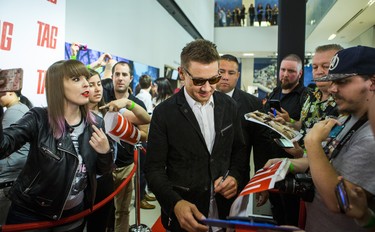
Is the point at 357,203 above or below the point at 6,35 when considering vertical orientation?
below

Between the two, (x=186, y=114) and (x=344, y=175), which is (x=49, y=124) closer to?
(x=186, y=114)

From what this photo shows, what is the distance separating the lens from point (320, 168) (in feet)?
3.90

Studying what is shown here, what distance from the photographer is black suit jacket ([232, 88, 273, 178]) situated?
2.39 m

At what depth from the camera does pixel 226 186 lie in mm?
1547

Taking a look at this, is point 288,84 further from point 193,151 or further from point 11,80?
point 11,80

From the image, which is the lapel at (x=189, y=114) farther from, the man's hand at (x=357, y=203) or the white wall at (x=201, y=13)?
the white wall at (x=201, y=13)

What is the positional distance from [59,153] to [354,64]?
160cm

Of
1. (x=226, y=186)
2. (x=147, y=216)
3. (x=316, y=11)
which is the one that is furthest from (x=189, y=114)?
(x=316, y=11)

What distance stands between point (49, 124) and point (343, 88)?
1.60 metres

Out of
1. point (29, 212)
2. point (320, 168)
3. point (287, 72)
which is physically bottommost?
point (29, 212)

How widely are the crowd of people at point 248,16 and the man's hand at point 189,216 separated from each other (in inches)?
701

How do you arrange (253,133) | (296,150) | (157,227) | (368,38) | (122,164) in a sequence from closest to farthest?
(296,150)
(253,133)
(122,164)
(157,227)
(368,38)

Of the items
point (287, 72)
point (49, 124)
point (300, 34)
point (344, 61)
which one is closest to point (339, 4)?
point (300, 34)

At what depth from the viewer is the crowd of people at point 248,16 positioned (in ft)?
58.3
